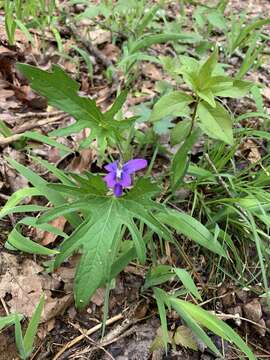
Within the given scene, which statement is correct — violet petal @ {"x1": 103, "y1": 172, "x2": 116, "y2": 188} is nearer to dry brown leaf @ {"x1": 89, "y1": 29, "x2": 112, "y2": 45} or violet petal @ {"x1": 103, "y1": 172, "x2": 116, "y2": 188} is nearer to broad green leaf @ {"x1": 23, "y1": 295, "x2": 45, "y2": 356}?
broad green leaf @ {"x1": 23, "y1": 295, "x2": 45, "y2": 356}

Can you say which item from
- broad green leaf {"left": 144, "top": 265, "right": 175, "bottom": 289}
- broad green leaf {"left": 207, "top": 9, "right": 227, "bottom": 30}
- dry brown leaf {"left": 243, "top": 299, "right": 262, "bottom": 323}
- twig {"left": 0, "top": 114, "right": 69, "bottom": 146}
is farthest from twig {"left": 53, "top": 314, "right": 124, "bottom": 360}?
broad green leaf {"left": 207, "top": 9, "right": 227, "bottom": 30}

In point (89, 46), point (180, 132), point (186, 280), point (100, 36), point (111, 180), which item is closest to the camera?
point (111, 180)

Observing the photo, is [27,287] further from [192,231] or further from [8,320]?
[192,231]

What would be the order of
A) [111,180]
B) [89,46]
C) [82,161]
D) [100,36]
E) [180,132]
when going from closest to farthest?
1. [111,180]
2. [180,132]
3. [82,161]
4. [89,46]
5. [100,36]

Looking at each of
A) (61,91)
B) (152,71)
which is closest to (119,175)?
(61,91)

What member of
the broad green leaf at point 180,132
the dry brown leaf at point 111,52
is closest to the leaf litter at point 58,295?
the broad green leaf at point 180,132

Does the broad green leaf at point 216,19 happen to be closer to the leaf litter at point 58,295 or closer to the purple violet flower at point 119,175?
the leaf litter at point 58,295
